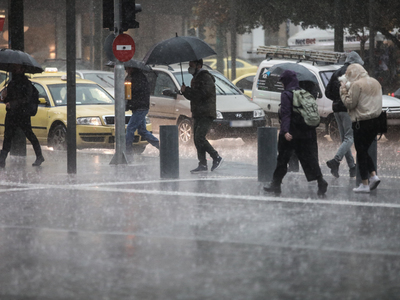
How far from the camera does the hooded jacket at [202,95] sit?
38.0ft

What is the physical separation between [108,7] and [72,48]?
139 centimetres

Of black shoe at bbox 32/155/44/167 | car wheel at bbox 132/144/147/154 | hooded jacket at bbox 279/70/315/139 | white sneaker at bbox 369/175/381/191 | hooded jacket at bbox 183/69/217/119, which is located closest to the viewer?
hooded jacket at bbox 279/70/315/139

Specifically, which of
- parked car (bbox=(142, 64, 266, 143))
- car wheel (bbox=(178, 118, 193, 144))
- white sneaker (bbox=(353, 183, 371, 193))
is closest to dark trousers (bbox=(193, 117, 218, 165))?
white sneaker (bbox=(353, 183, 371, 193))

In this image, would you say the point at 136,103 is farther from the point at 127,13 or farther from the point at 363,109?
the point at 363,109

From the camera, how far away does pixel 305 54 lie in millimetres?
18094

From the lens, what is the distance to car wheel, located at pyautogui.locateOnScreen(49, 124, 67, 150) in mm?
15055

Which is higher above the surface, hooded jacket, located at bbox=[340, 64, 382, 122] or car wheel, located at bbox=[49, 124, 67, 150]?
hooded jacket, located at bbox=[340, 64, 382, 122]

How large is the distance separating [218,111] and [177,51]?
5.11m

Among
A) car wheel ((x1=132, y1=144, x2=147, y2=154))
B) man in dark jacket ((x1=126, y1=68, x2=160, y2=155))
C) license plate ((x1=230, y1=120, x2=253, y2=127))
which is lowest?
car wheel ((x1=132, y1=144, x2=147, y2=154))

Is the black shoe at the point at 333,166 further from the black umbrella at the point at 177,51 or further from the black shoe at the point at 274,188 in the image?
the black umbrella at the point at 177,51

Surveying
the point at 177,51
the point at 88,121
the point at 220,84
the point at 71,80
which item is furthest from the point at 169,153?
the point at 220,84

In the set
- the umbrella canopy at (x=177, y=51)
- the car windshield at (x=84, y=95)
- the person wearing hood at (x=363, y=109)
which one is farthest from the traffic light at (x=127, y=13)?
the person wearing hood at (x=363, y=109)

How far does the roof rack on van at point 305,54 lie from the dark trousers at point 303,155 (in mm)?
8660

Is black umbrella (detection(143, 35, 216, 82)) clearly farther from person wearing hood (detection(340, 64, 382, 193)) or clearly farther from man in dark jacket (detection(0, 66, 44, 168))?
person wearing hood (detection(340, 64, 382, 193))
